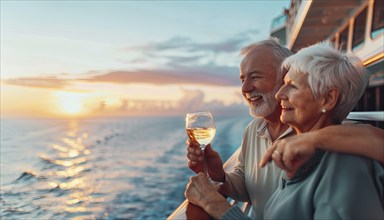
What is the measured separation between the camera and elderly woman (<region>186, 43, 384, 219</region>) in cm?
95

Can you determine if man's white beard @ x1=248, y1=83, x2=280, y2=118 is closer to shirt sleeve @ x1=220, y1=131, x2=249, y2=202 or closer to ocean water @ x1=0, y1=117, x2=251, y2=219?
Answer: shirt sleeve @ x1=220, y1=131, x2=249, y2=202

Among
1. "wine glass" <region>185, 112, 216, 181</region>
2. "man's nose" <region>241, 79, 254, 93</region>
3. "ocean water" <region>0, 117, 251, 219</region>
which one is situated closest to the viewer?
"wine glass" <region>185, 112, 216, 181</region>

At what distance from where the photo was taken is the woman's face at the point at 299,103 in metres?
1.15

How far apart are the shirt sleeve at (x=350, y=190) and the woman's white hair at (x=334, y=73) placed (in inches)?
8.1

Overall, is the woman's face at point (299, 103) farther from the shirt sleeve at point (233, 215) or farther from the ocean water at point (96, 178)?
the ocean water at point (96, 178)

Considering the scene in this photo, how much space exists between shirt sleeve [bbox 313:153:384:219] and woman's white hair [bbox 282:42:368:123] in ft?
0.68

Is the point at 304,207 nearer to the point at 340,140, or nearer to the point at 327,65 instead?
the point at 340,140


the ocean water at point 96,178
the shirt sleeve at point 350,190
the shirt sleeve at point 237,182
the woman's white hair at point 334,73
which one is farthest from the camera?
the ocean water at point 96,178

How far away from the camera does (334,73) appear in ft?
3.66

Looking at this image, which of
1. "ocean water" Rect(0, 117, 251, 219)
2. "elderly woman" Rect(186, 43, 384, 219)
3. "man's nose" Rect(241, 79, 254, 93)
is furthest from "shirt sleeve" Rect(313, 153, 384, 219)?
"ocean water" Rect(0, 117, 251, 219)

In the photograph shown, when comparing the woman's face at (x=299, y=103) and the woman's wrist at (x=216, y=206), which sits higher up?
the woman's face at (x=299, y=103)

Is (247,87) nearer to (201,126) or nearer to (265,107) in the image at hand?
(265,107)

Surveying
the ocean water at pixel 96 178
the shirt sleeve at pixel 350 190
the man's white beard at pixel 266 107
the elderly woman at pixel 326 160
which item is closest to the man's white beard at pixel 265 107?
the man's white beard at pixel 266 107

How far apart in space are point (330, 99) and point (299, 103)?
0.08 metres
